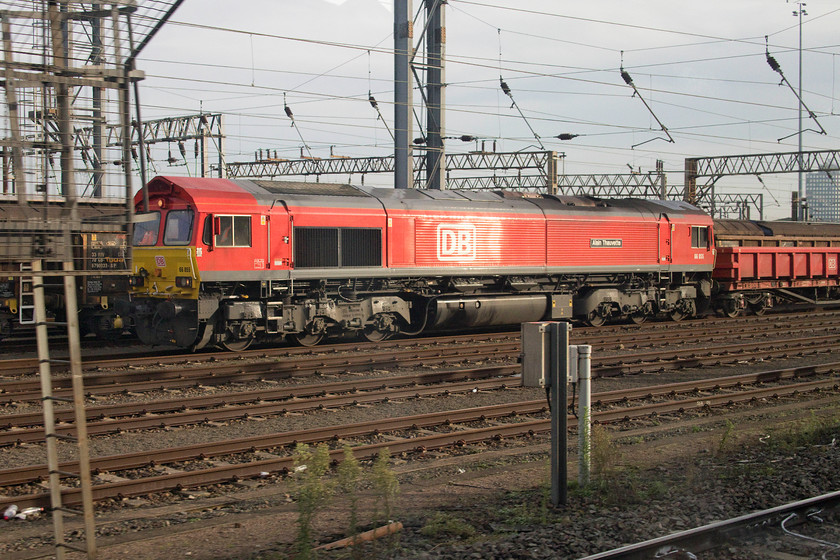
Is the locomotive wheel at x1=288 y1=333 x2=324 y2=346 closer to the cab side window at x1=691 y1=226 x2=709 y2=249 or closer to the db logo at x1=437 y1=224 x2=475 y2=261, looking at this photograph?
the db logo at x1=437 y1=224 x2=475 y2=261

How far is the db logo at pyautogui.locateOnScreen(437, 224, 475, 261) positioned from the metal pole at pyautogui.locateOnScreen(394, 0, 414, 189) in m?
7.44

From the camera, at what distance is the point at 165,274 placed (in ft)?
54.1

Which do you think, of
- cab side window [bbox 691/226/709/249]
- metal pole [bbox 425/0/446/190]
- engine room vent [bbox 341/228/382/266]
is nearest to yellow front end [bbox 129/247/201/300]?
engine room vent [bbox 341/228/382/266]

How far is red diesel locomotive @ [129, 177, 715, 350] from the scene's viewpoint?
54.1ft

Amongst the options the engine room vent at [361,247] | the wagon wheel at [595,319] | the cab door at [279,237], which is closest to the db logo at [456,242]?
the engine room vent at [361,247]

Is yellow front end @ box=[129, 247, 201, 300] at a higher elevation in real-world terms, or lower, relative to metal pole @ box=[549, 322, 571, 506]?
higher

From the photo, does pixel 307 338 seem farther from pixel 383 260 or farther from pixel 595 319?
pixel 595 319

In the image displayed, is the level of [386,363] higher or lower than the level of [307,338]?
lower

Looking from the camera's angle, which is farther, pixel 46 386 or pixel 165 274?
pixel 165 274

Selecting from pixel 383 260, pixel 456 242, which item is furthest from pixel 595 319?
pixel 383 260

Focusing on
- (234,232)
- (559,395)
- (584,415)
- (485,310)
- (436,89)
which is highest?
(436,89)

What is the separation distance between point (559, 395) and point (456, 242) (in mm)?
12853

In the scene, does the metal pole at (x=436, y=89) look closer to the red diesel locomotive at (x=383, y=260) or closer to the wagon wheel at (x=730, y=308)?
the red diesel locomotive at (x=383, y=260)

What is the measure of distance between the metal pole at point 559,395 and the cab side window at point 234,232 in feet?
34.6
